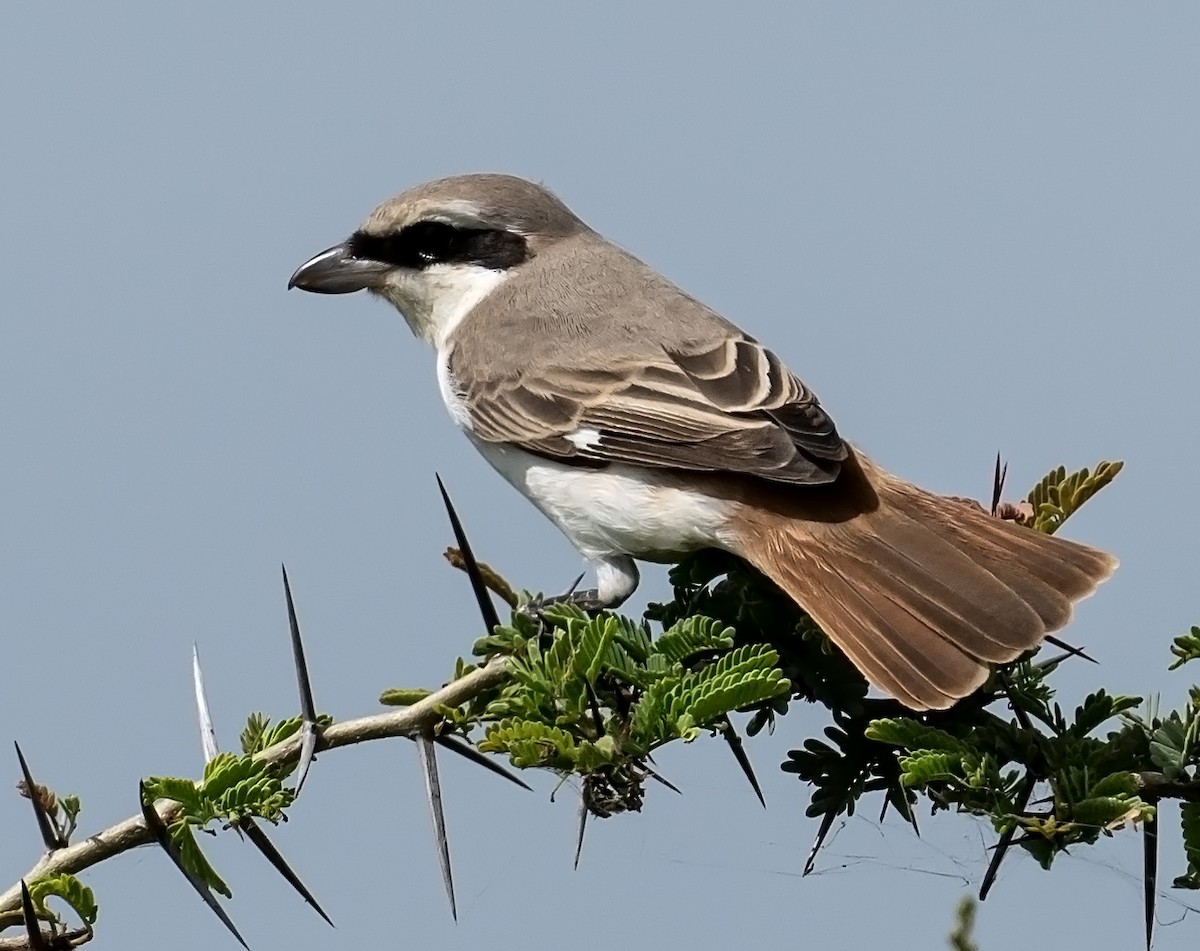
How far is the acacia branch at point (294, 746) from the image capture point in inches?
81.9

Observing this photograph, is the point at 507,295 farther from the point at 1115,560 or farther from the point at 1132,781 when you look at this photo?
the point at 1132,781

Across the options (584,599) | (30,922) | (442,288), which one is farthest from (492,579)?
(442,288)

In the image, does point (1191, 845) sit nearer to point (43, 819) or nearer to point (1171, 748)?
point (1171, 748)

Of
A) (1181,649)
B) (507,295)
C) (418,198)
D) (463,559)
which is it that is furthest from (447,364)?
(1181,649)

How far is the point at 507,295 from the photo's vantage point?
4.46 m

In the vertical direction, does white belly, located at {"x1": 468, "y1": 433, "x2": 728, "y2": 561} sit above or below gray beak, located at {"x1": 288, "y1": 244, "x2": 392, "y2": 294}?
below

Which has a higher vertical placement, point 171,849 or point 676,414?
point 676,414

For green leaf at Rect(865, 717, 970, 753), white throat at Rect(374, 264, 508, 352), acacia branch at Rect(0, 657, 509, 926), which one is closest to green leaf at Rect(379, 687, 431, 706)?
acacia branch at Rect(0, 657, 509, 926)

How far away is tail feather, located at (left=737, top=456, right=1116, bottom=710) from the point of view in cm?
288

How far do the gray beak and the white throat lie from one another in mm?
53

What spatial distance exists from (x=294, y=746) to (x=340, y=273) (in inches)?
102

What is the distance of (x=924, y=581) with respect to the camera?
3.20 metres

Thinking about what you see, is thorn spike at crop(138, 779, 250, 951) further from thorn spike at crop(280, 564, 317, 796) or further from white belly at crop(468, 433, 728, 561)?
white belly at crop(468, 433, 728, 561)

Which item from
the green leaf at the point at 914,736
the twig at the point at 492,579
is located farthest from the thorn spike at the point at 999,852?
the twig at the point at 492,579
